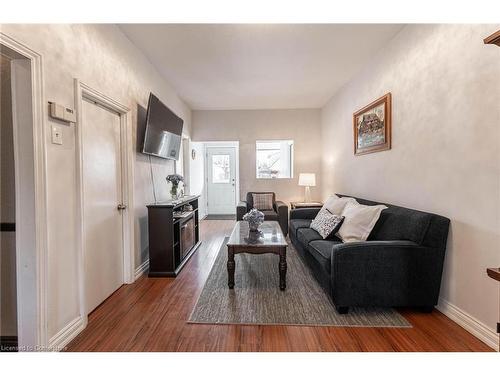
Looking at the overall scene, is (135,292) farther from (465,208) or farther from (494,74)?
(494,74)

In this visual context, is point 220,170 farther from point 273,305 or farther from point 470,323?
point 470,323

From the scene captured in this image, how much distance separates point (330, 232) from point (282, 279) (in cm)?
75

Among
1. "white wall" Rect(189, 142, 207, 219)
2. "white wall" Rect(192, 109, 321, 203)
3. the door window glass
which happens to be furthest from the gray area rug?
the door window glass

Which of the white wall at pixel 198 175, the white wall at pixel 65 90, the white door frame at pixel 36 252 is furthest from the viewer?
the white wall at pixel 198 175

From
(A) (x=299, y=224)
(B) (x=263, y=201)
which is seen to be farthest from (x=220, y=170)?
(A) (x=299, y=224)

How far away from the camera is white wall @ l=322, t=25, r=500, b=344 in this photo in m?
1.68

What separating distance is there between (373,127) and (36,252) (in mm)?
3558

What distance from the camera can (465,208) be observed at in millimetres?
1852

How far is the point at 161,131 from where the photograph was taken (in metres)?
3.33

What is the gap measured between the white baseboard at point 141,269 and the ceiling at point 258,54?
8.55ft

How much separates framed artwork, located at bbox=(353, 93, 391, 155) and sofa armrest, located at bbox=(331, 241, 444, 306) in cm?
135

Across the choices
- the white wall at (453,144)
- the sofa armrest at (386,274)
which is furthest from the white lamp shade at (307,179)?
the sofa armrest at (386,274)

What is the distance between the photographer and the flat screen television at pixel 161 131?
2.97 metres

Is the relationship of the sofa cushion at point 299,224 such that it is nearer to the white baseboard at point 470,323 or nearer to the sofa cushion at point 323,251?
the sofa cushion at point 323,251
